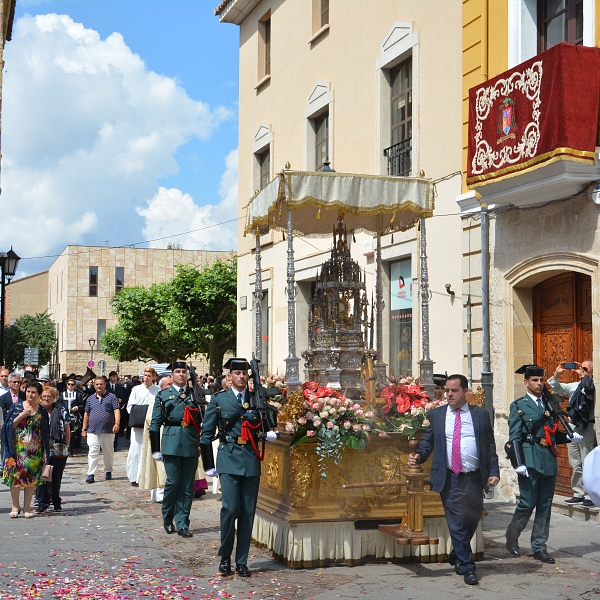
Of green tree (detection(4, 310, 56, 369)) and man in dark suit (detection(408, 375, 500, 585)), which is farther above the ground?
green tree (detection(4, 310, 56, 369))

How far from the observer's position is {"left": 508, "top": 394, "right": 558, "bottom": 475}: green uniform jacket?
28.0 ft

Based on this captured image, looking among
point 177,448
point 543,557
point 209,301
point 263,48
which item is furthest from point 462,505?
point 209,301

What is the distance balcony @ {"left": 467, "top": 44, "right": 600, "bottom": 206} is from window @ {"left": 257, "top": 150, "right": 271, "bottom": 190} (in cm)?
999

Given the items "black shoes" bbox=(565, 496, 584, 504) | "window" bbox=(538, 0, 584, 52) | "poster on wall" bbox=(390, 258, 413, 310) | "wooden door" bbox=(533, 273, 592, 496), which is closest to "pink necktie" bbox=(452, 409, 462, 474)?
"black shoes" bbox=(565, 496, 584, 504)

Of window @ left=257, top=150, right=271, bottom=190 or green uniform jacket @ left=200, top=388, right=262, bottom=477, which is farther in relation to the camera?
window @ left=257, top=150, right=271, bottom=190

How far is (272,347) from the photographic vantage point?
2114 cm

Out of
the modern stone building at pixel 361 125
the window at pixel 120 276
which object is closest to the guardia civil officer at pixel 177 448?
the modern stone building at pixel 361 125

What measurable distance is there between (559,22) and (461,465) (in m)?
7.33

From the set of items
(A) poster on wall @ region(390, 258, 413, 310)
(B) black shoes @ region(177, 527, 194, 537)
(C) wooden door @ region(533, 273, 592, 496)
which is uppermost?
(A) poster on wall @ region(390, 258, 413, 310)

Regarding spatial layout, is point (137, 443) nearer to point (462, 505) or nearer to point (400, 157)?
point (400, 157)

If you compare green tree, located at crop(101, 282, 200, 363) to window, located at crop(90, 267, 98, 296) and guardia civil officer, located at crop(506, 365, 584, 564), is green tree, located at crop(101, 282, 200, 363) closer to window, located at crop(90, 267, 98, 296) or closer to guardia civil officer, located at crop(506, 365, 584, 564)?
window, located at crop(90, 267, 98, 296)

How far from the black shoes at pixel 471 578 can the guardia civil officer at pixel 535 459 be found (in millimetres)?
1194

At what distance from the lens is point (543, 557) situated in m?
8.38

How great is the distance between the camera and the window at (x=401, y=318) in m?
15.8
